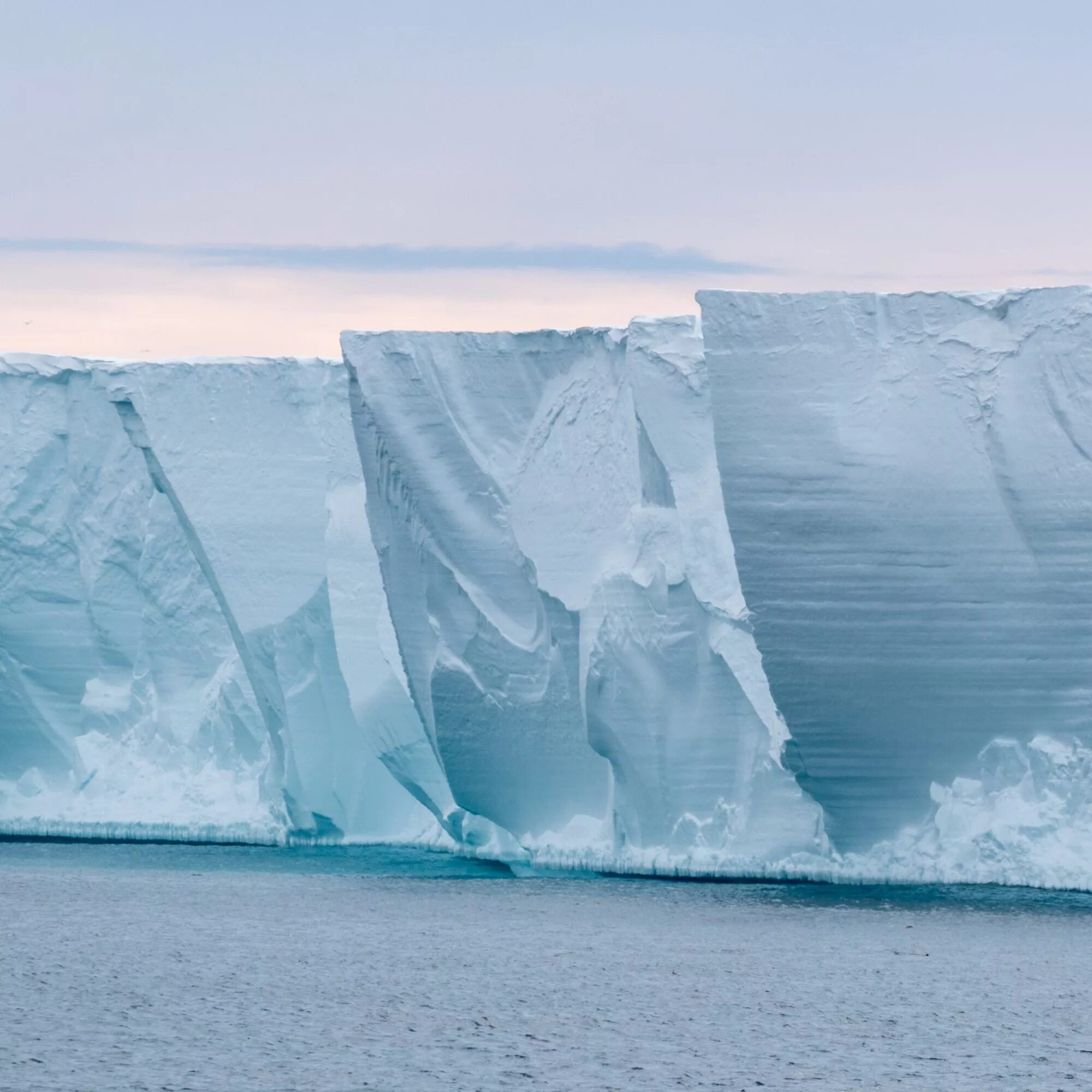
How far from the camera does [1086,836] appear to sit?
13.9 meters

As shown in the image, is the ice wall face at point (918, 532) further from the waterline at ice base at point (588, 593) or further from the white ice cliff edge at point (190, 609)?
the white ice cliff edge at point (190, 609)

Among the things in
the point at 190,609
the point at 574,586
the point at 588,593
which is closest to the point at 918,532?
the point at 588,593

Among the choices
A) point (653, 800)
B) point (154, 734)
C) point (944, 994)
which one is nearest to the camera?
point (944, 994)

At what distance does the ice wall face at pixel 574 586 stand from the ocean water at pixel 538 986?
2.29 feet

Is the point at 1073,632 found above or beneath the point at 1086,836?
above

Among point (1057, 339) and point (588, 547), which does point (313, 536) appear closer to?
point (588, 547)

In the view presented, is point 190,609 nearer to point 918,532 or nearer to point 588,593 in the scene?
point 588,593

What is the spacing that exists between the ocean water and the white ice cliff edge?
2.33m

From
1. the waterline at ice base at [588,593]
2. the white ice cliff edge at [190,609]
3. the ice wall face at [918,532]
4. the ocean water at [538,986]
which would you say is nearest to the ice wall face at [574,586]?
the waterline at ice base at [588,593]

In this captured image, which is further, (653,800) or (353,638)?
(353,638)

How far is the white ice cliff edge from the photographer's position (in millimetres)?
18984

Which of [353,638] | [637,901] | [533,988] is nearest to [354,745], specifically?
[353,638]

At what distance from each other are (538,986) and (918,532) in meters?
4.09

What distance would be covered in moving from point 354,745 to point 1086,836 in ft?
23.9
